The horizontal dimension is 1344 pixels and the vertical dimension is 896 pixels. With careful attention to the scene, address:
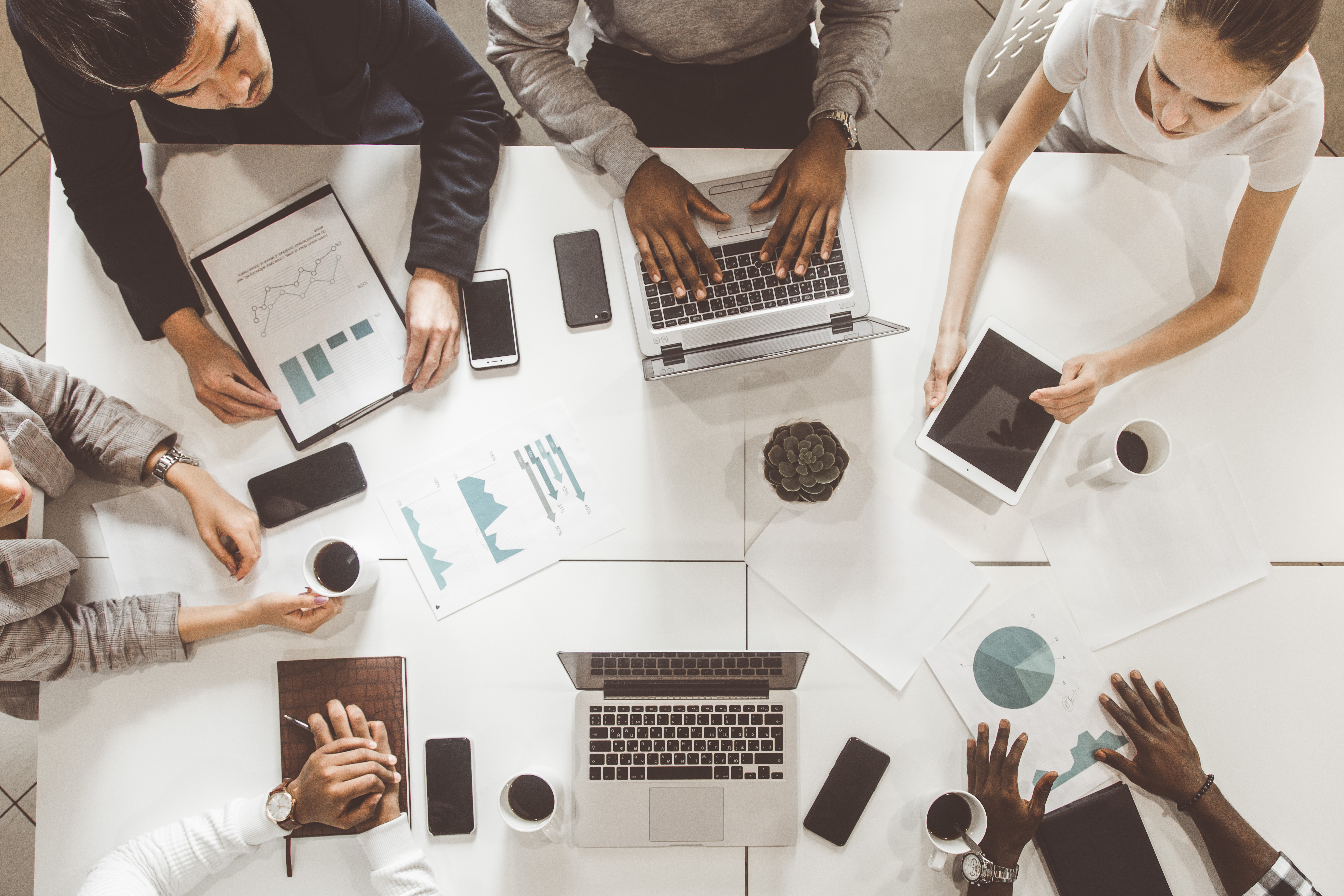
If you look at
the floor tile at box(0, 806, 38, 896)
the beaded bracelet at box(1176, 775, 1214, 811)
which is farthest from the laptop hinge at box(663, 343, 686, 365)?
the floor tile at box(0, 806, 38, 896)

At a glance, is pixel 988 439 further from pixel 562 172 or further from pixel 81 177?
pixel 81 177

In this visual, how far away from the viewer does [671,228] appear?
1.14 m

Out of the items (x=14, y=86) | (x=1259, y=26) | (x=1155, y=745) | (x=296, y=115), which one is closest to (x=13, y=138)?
(x=14, y=86)

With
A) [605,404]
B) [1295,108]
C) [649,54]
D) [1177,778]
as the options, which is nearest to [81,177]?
[605,404]

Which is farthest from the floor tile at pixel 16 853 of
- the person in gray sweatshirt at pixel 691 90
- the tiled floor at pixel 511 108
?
the person in gray sweatshirt at pixel 691 90

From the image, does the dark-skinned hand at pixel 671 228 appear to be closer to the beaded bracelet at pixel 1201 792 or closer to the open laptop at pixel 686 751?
the open laptop at pixel 686 751

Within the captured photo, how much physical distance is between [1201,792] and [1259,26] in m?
1.07

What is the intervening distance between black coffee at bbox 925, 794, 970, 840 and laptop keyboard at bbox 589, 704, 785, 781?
0.23 m

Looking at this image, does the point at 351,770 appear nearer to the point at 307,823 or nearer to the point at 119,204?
the point at 307,823

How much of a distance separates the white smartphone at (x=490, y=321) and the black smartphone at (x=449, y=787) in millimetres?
617

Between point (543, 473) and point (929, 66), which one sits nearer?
point (543, 473)

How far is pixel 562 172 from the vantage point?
47.4 inches

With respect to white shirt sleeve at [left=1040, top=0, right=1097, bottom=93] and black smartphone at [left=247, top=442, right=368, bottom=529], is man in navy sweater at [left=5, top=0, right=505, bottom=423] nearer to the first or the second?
black smartphone at [left=247, top=442, right=368, bottom=529]

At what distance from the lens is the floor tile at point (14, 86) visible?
1.84 meters
